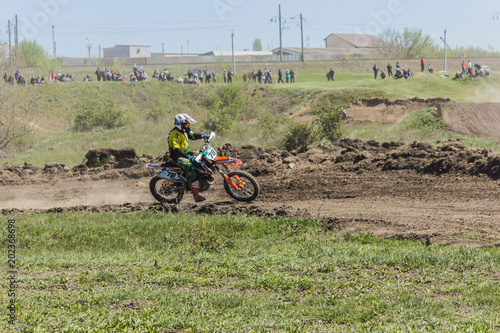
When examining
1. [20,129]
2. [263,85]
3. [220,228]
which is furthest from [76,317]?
[263,85]

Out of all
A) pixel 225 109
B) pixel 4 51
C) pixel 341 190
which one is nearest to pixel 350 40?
pixel 225 109

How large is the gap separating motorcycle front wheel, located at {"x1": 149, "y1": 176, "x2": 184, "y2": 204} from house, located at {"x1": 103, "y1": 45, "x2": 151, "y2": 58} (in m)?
149

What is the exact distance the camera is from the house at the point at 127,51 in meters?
159

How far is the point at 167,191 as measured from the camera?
43.1 feet

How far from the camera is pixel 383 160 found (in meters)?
15.9

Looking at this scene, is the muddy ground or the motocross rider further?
the motocross rider

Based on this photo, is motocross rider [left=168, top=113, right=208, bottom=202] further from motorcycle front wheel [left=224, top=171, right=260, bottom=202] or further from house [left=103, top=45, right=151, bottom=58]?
house [left=103, top=45, right=151, bottom=58]

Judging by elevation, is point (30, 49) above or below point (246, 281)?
above

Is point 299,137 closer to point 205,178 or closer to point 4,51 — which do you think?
point 205,178

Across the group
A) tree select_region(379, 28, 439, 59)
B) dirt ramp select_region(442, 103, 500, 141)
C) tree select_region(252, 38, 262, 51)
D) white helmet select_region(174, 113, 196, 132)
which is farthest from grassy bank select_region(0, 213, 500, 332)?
tree select_region(252, 38, 262, 51)

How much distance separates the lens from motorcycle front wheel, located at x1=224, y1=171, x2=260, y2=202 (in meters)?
12.7

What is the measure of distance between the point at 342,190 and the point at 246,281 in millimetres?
7093

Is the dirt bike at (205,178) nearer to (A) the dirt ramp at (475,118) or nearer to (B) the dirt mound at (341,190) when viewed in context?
(B) the dirt mound at (341,190)

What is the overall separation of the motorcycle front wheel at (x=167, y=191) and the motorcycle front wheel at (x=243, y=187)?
1.25m
